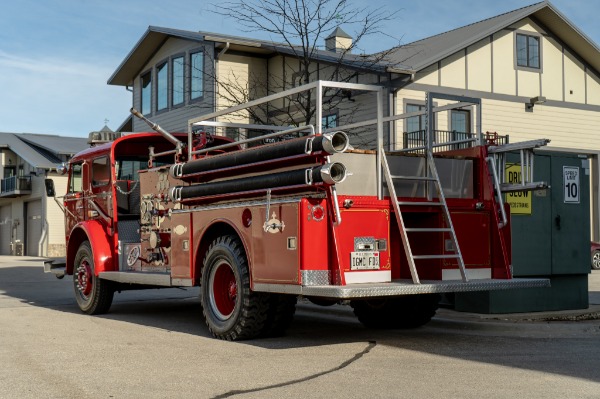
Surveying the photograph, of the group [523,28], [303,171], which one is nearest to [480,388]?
[303,171]

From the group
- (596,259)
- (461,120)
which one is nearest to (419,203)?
(461,120)

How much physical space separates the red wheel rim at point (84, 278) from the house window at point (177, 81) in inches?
672

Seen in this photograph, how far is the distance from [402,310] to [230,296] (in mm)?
2195

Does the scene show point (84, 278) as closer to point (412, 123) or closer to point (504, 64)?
point (412, 123)

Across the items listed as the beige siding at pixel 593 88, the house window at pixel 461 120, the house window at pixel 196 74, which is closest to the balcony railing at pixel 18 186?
the house window at pixel 196 74

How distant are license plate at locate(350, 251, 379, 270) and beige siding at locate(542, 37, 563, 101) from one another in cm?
1971

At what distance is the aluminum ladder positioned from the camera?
323 inches

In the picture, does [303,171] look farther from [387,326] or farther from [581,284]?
[581,284]

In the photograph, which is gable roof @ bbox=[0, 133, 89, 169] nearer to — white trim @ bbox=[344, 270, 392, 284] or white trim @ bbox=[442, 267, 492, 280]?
white trim @ bbox=[442, 267, 492, 280]

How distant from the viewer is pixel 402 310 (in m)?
10.0

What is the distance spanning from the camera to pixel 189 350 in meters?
8.42

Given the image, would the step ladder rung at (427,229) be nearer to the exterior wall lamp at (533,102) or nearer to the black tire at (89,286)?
the black tire at (89,286)

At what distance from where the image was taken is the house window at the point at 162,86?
30156 mm

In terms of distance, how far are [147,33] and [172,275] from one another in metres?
21.2
